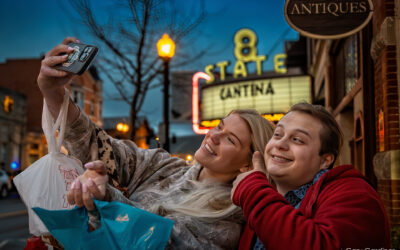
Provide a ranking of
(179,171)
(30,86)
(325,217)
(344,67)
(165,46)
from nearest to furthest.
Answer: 1. (325,217)
2. (179,171)
3. (165,46)
4. (344,67)
5. (30,86)

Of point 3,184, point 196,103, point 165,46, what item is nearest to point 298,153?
point 165,46

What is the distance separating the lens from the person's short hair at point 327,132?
183 cm

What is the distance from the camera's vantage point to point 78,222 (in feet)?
6.05

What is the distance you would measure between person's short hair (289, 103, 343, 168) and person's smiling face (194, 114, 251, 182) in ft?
1.59

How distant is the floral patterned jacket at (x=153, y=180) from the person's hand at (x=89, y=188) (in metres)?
0.06

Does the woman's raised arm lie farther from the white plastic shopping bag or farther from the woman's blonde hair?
the woman's blonde hair

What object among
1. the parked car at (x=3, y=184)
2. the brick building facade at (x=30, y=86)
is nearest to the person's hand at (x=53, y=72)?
the parked car at (x=3, y=184)

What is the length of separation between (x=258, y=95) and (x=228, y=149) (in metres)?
23.6

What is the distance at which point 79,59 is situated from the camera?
1964 millimetres

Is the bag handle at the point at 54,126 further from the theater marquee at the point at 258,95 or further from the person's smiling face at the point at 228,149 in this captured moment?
the theater marquee at the point at 258,95

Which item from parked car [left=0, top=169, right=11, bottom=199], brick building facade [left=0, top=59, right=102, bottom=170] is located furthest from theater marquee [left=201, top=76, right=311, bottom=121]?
brick building facade [left=0, top=59, right=102, bottom=170]

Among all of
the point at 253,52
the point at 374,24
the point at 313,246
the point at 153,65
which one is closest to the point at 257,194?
the point at 313,246

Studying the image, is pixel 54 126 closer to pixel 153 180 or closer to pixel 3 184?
pixel 153 180

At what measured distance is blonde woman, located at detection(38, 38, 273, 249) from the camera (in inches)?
79.7
